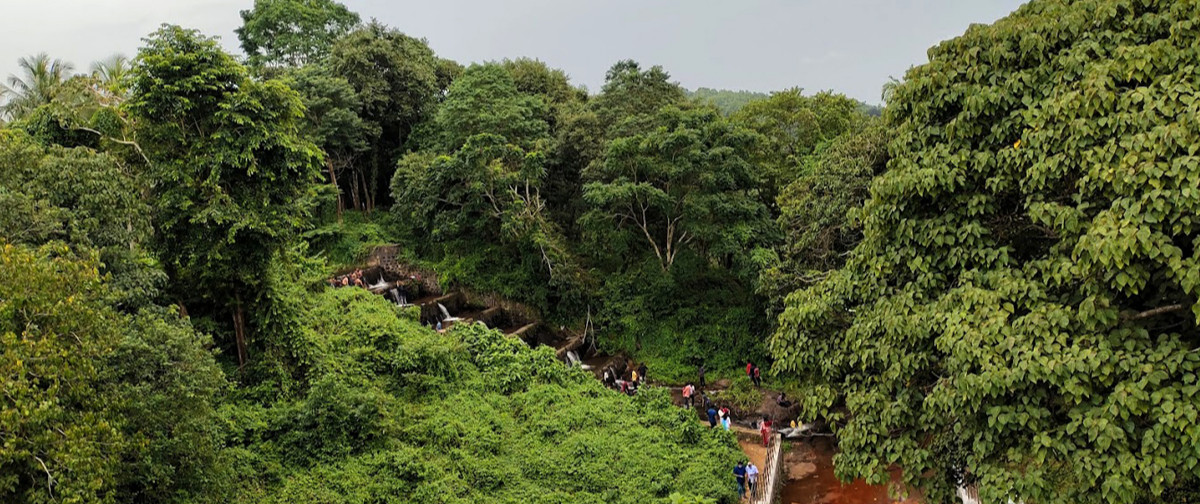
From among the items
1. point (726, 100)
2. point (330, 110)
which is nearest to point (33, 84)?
point (330, 110)

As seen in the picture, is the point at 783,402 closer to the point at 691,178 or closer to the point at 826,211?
the point at 826,211

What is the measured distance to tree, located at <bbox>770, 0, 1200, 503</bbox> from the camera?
5.48 metres

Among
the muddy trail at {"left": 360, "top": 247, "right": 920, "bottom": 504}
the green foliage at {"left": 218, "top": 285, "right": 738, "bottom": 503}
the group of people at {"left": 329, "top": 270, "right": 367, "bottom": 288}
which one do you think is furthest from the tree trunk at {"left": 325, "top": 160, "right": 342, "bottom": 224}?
the green foliage at {"left": 218, "top": 285, "right": 738, "bottom": 503}

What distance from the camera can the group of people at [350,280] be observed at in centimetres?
2275

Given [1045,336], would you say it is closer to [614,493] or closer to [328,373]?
[614,493]

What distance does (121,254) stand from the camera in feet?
32.7

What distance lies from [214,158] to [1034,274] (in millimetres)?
12799

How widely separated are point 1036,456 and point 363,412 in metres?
11.2

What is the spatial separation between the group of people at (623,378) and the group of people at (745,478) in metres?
5.90

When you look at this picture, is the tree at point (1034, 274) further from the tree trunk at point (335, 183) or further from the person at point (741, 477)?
the tree trunk at point (335, 183)

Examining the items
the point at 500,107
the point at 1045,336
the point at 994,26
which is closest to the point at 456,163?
the point at 500,107

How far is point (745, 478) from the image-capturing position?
1358 centimetres

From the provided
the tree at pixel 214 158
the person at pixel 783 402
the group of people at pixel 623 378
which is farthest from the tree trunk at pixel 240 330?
the person at pixel 783 402

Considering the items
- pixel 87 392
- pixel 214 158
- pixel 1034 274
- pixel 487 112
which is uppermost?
pixel 487 112
